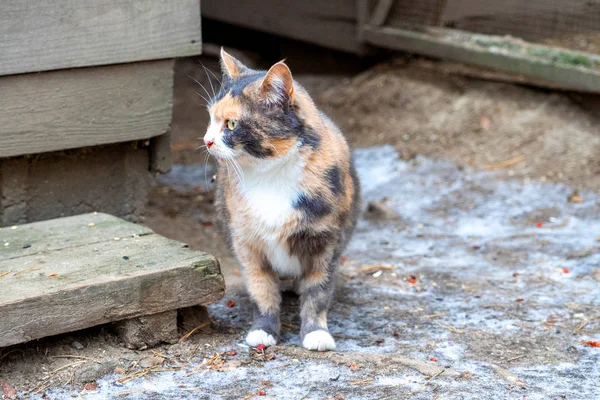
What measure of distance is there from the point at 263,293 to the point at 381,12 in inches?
158

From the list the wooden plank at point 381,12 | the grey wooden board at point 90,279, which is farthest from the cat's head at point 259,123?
the wooden plank at point 381,12

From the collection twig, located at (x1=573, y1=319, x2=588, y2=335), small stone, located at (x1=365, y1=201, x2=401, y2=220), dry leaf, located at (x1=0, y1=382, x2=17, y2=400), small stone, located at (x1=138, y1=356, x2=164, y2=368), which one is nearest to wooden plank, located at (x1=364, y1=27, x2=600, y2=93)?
small stone, located at (x1=365, y1=201, x2=401, y2=220)

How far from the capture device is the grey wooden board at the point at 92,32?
3918 millimetres

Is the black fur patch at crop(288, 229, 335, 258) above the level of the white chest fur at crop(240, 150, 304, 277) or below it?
below

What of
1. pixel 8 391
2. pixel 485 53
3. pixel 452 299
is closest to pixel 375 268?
pixel 452 299

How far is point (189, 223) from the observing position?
18.6 feet

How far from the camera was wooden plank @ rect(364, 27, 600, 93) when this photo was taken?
571cm

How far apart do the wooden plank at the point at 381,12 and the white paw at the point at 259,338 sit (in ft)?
13.7

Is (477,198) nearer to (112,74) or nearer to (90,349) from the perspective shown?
(112,74)

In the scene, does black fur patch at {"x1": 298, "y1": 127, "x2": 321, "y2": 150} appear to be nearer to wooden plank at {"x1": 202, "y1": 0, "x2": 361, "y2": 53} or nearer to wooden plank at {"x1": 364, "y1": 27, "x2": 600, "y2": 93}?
wooden plank at {"x1": 364, "y1": 27, "x2": 600, "y2": 93}

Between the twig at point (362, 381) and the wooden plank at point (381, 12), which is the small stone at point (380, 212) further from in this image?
the twig at point (362, 381)

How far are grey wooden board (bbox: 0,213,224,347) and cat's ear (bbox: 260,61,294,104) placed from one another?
740 millimetres

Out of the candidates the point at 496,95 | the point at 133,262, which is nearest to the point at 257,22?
the point at 496,95

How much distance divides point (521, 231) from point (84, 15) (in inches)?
113
